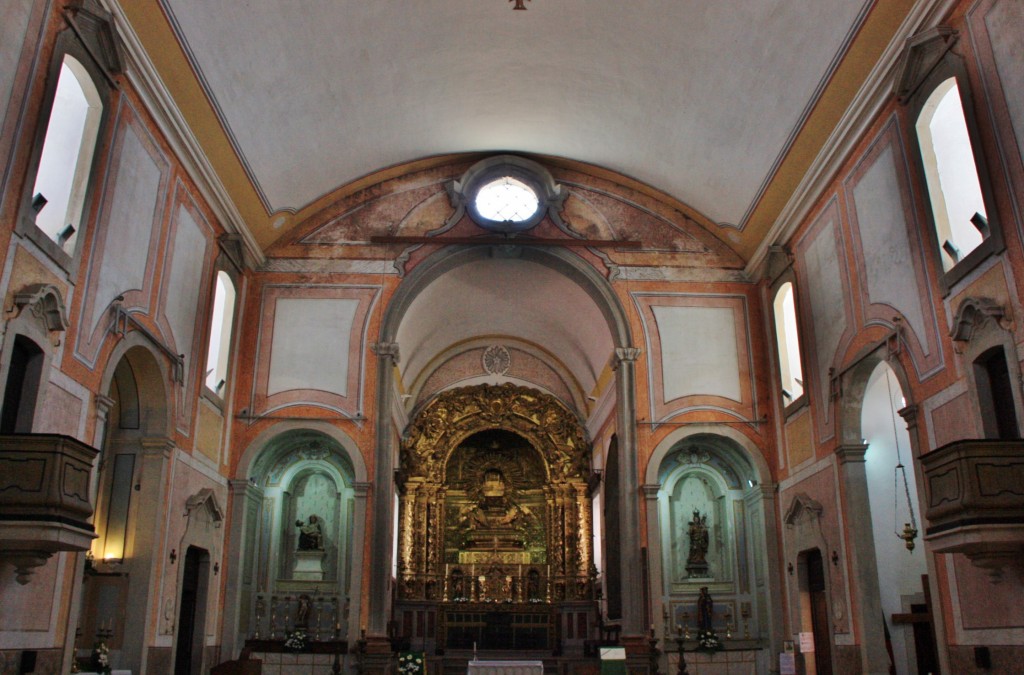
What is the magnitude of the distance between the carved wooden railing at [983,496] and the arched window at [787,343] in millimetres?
7570

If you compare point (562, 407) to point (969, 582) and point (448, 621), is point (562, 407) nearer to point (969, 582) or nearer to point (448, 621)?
point (448, 621)

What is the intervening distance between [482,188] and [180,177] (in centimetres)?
670

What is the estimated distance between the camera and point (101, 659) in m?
12.5

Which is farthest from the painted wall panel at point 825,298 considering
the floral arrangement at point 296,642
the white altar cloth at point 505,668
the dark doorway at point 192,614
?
the dark doorway at point 192,614

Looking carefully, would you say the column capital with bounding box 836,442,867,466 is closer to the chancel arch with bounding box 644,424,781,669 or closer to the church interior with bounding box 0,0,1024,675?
the church interior with bounding box 0,0,1024,675

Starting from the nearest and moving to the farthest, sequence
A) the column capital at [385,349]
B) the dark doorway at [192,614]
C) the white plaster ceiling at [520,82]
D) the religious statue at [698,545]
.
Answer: the white plaster ceiling at [520,82]
the dark doorway at [192,614]
the column capital at [385,349]
the religious statue at [698,545]

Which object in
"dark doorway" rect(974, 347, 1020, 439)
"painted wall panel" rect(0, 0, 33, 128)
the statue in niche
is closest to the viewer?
"painted wall panel" rect(0, 0, 33, 128)

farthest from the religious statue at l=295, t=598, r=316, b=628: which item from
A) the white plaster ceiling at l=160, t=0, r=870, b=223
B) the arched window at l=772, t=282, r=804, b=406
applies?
the arched window at l=772, t=282, r=804, b=406

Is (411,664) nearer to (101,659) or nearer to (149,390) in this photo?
(101,659)

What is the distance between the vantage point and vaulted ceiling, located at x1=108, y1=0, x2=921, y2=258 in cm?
1359

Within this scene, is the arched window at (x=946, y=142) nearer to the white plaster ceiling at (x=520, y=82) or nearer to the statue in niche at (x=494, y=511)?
the white plaster ceiling at (x=520, y=82)

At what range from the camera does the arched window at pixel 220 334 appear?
17109 millimetres

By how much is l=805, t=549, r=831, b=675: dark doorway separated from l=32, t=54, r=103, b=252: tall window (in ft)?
41.5

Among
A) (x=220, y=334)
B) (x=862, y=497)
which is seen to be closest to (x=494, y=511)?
(x=220, y=334)
